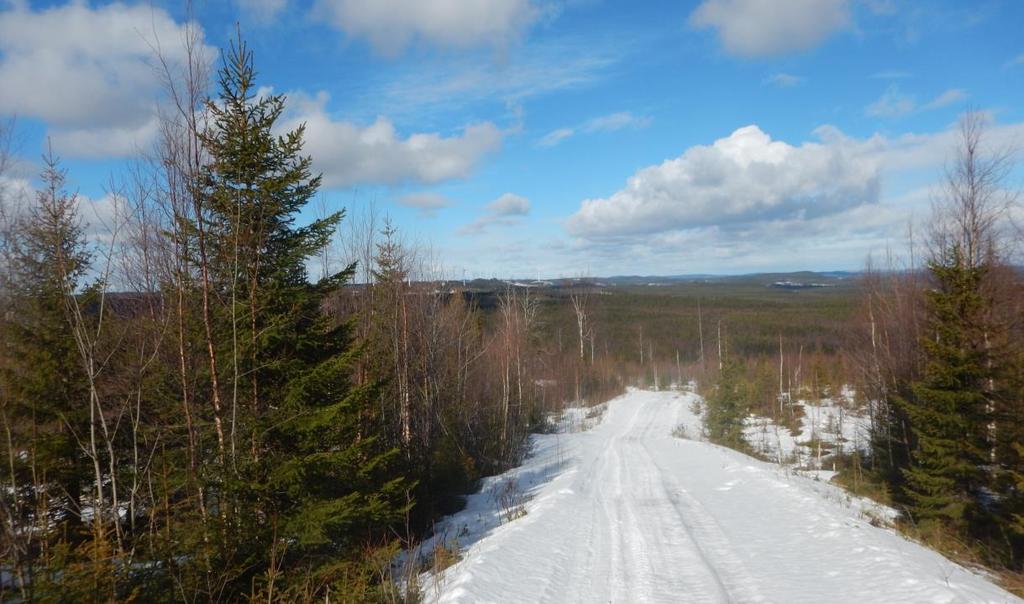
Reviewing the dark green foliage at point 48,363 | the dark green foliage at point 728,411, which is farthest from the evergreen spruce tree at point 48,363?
the dark green foliage at point 728,411

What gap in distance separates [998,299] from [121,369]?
2252 cm

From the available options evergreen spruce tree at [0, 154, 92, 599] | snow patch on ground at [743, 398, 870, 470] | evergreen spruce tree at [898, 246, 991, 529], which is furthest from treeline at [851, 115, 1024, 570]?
evergreen spruce tree at [0, 154, 92, 599]

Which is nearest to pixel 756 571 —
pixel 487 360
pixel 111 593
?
pixel 111 593

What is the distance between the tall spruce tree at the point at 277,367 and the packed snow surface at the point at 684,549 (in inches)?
76.6

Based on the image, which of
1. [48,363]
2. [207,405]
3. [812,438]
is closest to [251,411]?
[207,405]

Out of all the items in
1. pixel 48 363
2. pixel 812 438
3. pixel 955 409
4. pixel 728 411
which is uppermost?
pixel 48 363

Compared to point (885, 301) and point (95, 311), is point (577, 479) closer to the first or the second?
point (95, 311)

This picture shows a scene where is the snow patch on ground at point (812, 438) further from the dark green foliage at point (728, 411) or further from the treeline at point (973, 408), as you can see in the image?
the treeline at point (973, 408)

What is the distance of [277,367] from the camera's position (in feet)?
26.9

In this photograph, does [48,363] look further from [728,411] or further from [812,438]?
[812,438]

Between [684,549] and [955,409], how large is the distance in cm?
997

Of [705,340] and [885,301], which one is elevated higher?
[885,301]

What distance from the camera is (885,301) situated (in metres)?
25.3

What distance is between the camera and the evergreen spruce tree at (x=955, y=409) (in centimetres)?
1334
